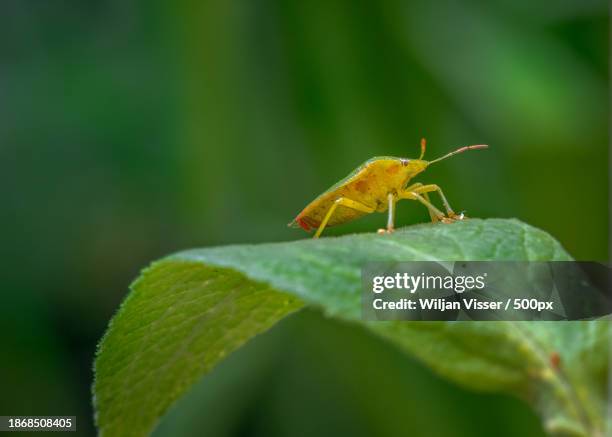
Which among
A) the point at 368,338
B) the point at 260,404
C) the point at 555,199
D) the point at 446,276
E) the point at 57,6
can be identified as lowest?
the point at 260,404

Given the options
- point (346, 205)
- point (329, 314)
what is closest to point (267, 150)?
point (346, 205)

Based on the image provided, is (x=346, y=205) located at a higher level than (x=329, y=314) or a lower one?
lower

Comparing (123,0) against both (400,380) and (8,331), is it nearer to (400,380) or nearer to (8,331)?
(8,331)

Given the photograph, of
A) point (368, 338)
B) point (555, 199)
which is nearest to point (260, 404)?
point (368, 338)

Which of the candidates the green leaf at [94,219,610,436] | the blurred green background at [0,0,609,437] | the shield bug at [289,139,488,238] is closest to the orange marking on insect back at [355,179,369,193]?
the shield bug at [289,139,488,238]

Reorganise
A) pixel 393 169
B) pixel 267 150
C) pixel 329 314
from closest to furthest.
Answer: pixel 329 314
pixel 393 169
pixel 267 150

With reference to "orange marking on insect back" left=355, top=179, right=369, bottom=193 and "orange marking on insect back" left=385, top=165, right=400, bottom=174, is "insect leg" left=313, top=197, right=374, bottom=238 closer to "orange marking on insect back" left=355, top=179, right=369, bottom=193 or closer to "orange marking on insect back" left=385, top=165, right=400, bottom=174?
"orange marking on insect back" left=355, top=179, right=369, bottom=193

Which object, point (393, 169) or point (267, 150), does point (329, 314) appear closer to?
point (393, 169)
